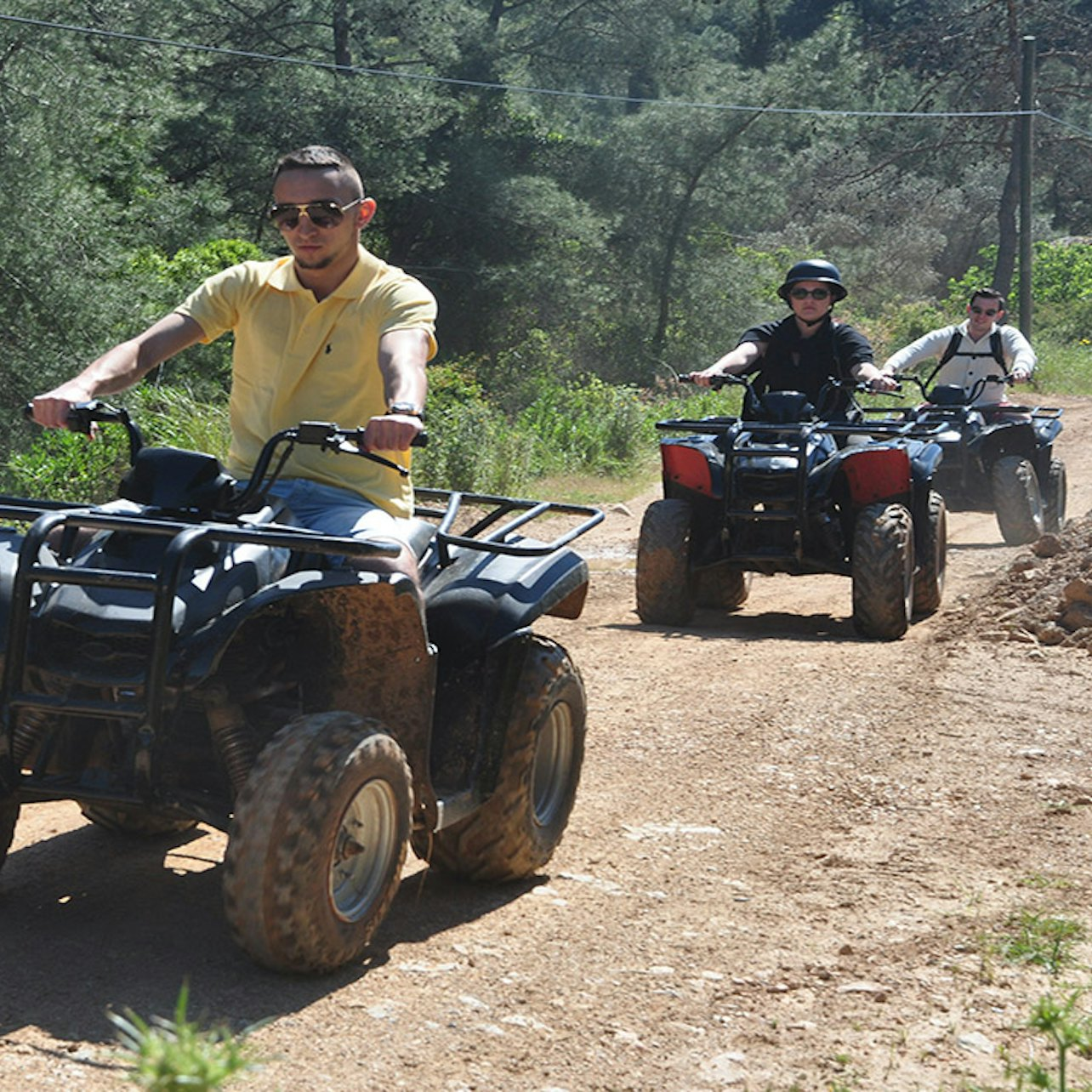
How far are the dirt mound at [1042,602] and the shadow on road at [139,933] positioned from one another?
193 inches

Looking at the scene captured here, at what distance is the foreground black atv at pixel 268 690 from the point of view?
4020 millimetres

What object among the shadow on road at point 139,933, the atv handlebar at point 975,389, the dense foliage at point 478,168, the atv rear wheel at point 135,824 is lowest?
the shadow on road at point 139,933

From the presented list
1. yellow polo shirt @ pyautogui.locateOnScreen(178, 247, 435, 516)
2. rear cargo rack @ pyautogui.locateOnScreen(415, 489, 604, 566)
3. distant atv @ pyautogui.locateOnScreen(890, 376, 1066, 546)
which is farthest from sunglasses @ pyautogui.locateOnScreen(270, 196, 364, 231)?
distant atv @ pyautogui.locateOnScreen(890, 376, 1066, 546)

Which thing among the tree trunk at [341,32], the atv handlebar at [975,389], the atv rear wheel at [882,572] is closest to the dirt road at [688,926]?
the atv rear wheel at [882,572]

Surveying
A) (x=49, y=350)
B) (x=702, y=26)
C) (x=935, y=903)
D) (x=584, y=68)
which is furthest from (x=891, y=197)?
(x=935, y=903)

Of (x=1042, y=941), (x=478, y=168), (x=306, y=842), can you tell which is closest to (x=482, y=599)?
(x=306, y=842)

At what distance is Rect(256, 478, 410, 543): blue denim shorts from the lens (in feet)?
15.0

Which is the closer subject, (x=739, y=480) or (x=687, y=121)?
(x=739, y=480)

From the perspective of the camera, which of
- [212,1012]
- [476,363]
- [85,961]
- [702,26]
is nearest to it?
[212,1012]

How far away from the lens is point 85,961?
4238 mm

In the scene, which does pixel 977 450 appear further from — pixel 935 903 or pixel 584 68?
pixel 584 68

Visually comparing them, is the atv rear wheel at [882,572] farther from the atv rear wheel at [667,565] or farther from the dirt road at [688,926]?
the dirt road at [688,926]

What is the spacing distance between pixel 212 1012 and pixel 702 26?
53512mm

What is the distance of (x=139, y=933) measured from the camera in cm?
451
